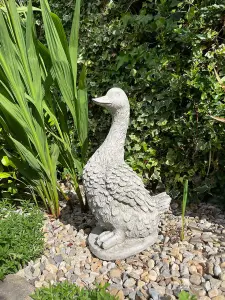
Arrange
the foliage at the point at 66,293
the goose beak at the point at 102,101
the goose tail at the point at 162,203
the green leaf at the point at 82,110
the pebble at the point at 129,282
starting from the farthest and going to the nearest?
the green leaf at the point at 82,110
the goose tail at the point at 162,203
the goose beak at the point at 102,101
the pebble at the point at 129,282
the foliage at the point at 66,293

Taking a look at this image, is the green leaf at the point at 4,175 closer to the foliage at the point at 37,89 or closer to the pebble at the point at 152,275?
the foliage at the point at 37,89

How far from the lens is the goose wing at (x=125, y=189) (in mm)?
1739

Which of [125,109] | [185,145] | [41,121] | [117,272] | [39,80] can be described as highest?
[39,80]

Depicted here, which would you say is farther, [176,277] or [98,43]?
[98,43]

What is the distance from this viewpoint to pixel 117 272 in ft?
5.60

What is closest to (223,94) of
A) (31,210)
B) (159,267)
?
(159,267)

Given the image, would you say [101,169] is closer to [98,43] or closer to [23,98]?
[23,98]

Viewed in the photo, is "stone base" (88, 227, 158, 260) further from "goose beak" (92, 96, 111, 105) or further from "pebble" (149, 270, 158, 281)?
"goose beak" (92, 96, 111, 105)

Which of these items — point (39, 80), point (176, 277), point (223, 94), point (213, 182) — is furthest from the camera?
point (213, 182)

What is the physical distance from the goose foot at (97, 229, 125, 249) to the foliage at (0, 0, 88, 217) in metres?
0.52

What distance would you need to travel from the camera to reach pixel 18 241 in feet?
5.73

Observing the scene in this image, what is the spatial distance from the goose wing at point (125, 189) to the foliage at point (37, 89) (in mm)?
476

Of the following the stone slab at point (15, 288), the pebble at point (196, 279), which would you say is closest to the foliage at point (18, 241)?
the stone slab at point (15, 288)

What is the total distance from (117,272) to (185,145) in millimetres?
1017
